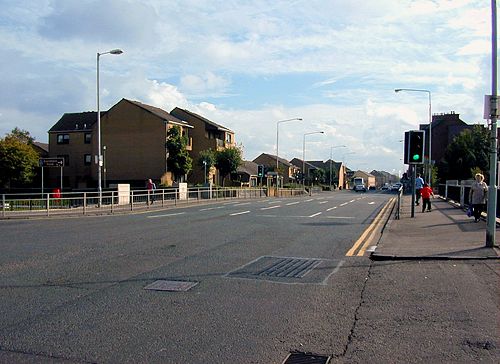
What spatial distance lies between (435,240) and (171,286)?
8.35 m

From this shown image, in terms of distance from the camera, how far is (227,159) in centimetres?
6650

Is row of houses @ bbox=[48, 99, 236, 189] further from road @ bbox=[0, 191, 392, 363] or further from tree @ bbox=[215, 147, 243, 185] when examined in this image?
road @ bbox=[0, 191, 392, 363]

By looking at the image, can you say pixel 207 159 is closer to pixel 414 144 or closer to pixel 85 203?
pixel 85 203

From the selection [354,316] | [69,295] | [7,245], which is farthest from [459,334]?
[7,245]

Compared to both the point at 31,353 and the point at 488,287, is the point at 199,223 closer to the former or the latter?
the point at 488,287

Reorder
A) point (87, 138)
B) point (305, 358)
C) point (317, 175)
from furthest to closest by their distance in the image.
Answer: point (317, 175), point (87, 138), point (305, 358)

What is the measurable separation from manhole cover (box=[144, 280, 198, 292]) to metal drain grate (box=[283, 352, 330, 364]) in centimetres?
300

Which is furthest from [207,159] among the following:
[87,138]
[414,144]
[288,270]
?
[288,270]

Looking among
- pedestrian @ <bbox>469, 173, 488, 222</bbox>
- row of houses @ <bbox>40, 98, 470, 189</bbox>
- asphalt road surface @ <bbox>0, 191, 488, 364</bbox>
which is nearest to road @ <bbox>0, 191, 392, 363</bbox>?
asphalt road surface @ <bbox>0, 191, 488, 364</bbox>

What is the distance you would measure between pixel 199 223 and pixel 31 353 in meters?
13.6

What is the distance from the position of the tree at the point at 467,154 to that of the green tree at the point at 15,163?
50243 mm

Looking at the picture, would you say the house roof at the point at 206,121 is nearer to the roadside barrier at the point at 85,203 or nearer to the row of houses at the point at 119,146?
the row of houses at the point at 119,146

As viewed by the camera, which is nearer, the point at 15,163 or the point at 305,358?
the point at 305,358

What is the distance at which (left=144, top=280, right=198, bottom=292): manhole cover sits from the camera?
25.0 ft
